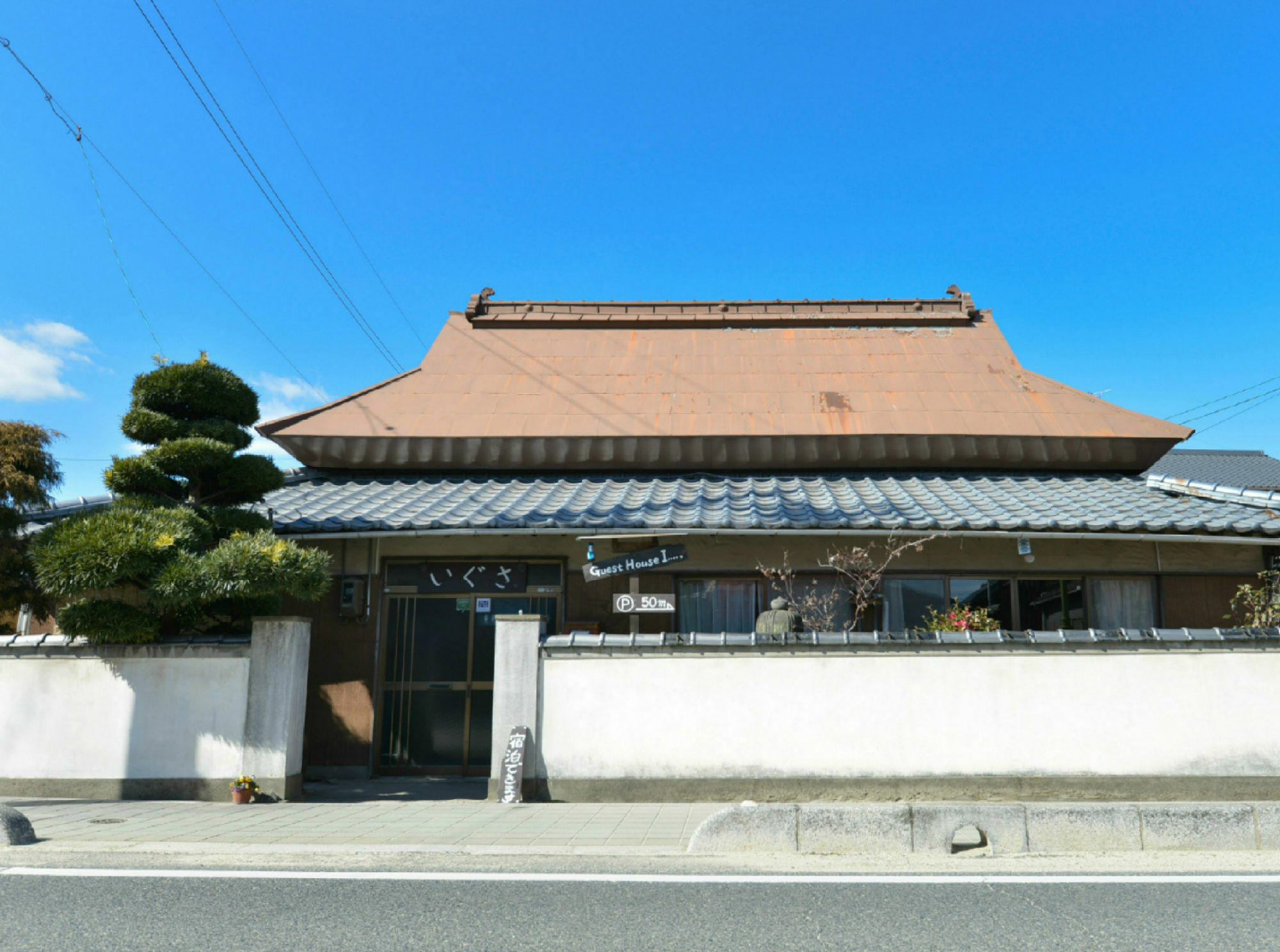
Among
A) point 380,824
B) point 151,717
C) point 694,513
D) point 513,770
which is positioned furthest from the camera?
point 694,513

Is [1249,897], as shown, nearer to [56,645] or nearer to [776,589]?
[776,589]

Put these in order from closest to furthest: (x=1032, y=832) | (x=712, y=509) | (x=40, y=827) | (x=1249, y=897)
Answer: (x=1249, y=897) < (x=1032, y=832) < (x=40, y=827) < (x=712, y=509)

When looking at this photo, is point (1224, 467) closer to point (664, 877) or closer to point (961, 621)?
point (961, 621)

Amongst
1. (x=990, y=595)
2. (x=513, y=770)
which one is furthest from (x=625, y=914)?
(x=990, y=595)

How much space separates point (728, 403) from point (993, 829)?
8.04 m

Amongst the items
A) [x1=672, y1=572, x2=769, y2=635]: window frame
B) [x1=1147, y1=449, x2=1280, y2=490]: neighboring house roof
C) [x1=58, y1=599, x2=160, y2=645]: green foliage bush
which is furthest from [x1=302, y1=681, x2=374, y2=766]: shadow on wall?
[x1=1147, y1=449, x2=1280, y2=490]: neighboring house roof

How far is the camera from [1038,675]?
8062 mm

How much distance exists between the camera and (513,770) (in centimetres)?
796

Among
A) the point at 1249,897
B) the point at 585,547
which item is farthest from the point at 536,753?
the point at 1249,897

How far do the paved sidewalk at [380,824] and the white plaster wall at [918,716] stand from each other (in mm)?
624

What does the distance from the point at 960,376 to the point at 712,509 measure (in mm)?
5749

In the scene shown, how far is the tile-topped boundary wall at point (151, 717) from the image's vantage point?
8289 mm

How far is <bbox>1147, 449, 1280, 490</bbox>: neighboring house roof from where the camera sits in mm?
20172

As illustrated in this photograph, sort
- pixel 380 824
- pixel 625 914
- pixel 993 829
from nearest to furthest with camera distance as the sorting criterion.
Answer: pixel 625 914
pixel 993 829
pixel 380 824
